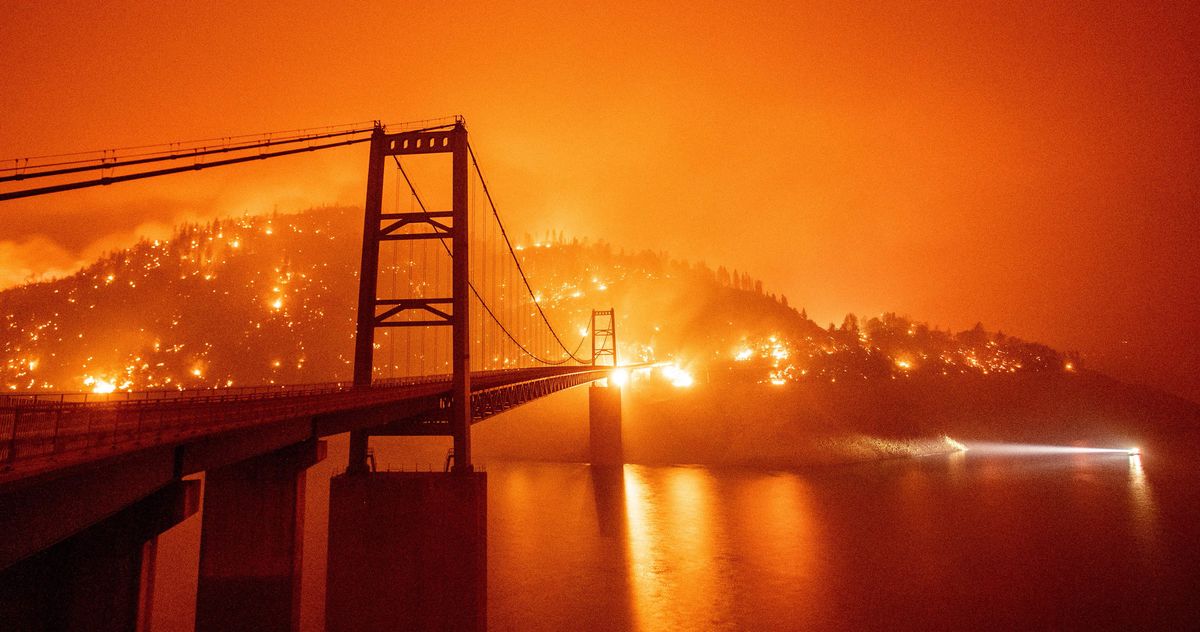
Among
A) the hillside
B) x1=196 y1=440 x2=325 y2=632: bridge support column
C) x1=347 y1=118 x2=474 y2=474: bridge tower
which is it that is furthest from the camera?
the hillside

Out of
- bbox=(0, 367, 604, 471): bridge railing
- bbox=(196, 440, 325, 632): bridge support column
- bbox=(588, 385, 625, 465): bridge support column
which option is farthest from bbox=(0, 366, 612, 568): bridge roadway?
bbox=(588, 385, 625, 465): bridge support column

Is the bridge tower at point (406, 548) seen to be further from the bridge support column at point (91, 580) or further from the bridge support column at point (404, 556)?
the bridge support column at point (91, 580)

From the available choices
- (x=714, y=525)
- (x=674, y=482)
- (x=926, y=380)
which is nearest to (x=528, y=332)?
(x=926, y=380)

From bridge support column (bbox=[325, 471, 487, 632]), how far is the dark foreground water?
5524mm

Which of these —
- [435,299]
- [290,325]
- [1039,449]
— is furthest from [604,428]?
[290,325]

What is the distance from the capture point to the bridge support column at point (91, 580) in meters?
10.6

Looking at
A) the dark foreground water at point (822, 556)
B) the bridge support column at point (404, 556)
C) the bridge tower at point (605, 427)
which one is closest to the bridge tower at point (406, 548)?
the bridge support column at point (404, 556)

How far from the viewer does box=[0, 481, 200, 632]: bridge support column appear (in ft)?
34.8

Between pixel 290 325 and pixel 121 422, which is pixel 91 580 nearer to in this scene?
pixel 121 422

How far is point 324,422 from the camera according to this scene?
44.8ft

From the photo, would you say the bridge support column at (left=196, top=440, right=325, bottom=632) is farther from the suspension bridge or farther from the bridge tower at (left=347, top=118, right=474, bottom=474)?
the bridge tower at (left=347, top=118, right=474, bottom=474)

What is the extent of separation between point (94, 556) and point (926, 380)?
4549 inches

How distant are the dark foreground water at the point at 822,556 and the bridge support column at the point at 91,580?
10252mm

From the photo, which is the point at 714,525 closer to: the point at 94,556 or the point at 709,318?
the point at 94,556
